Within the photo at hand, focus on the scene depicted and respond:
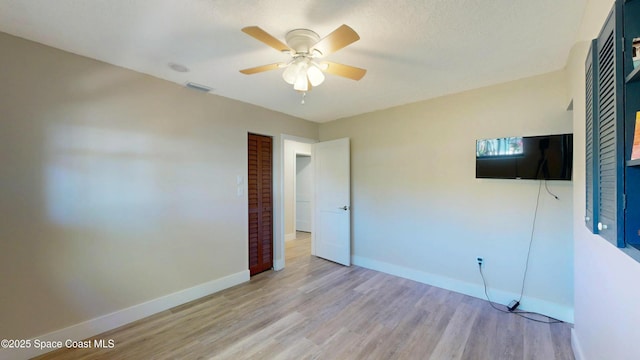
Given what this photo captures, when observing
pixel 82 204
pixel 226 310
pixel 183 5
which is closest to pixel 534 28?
pixel 183 5

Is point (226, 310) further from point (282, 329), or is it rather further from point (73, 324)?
point (73, 324)

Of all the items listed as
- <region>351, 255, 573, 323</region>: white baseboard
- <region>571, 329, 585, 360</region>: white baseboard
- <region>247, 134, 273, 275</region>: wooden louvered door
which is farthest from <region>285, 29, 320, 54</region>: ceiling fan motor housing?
<region>351, 255, 573, 323</region>: white baseboard

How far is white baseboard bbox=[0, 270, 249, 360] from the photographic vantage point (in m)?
2.03

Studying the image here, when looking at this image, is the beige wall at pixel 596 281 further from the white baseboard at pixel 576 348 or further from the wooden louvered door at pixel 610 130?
the wooden louvered door at pixel 610 130

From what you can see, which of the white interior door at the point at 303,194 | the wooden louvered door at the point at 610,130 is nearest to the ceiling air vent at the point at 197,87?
the wooden louvered door at the point at 610,130

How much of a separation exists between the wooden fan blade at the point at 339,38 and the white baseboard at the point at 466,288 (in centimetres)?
315

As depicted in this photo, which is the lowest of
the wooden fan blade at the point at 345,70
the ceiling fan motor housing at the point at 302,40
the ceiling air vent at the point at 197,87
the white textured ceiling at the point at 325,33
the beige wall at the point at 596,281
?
the beige wall at the point at 596,281

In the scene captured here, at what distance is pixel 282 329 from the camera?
7.91 ft

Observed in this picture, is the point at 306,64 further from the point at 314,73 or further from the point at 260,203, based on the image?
the point at 260,203

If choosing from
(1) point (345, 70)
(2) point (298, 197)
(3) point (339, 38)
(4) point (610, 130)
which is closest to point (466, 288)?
(4) point (610, 130)

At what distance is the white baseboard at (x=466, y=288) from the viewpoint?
255 centimetres

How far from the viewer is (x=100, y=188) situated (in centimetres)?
238

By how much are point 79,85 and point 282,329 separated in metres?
2.98

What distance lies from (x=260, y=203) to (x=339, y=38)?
9.30 feet
